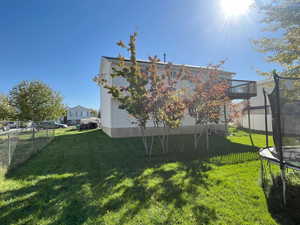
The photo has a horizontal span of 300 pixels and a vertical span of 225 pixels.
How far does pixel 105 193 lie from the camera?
10.4ft

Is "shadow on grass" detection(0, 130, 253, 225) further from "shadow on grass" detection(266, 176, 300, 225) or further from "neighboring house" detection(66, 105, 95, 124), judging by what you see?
"neighboring house" detection(66, 105, 95, 124)

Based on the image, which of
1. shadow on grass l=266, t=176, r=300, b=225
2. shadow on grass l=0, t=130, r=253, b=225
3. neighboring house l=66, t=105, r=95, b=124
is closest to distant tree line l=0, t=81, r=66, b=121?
shadow on grass l=0, t=130, r=253, b=225

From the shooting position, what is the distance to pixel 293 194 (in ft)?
10.1

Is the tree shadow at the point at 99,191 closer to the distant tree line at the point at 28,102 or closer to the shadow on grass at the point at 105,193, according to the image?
the shadow on grass at the point at 105,193

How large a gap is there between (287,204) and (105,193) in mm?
3758

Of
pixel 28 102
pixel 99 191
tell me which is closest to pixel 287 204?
pixel 99 191

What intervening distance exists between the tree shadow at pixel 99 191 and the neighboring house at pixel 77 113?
48.0 m

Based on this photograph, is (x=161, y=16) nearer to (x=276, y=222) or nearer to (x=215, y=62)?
(x=215, y=62)

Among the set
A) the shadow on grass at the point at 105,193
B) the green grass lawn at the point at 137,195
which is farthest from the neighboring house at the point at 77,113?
the green grass lawn at the point at 137,195

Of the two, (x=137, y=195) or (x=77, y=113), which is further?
(x=77, y=113)

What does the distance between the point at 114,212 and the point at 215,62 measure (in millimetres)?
7333

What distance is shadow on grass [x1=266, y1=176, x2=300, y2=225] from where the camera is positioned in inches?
→ 91.7

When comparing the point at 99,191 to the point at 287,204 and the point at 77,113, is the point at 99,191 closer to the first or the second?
the point at 287,204

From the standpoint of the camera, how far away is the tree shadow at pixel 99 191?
2.43 metres
